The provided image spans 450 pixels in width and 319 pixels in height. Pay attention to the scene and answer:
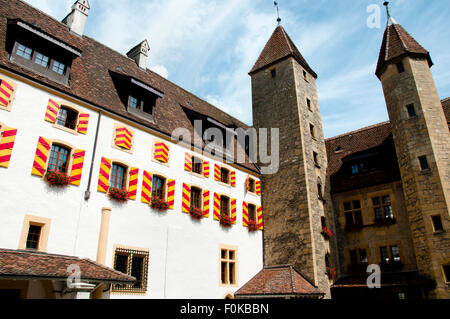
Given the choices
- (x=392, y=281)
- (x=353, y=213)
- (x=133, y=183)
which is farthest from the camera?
(x=353, y=213)

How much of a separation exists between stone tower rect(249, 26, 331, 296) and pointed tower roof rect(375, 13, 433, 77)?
454cm

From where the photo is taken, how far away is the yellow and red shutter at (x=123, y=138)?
1331 centimetres

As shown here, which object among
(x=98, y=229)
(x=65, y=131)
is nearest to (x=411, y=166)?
(x=98, y=229)

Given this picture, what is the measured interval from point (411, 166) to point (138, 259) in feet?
42.8

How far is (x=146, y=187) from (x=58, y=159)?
3425mm

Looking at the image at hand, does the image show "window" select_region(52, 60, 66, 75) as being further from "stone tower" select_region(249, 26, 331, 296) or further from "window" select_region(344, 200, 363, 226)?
"window" select_region(344, 200, 363, 226)

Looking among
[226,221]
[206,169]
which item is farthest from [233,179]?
[226,221]

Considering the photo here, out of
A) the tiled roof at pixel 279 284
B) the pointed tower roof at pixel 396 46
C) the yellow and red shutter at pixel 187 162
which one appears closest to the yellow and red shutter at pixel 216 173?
the yellow and red shutter at pixel 187 162

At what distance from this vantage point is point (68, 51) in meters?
13.1

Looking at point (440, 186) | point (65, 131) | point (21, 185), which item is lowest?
point (21, 185)

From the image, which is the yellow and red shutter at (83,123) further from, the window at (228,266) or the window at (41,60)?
the window at (228,266)

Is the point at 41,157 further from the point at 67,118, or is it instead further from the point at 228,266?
the point at 228,266

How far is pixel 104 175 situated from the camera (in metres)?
12.5

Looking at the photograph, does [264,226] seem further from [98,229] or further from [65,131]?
[65,131]
